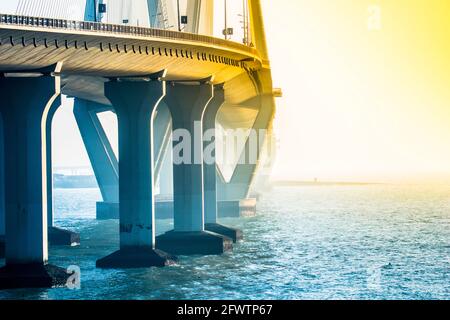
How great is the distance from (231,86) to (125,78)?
36979mm

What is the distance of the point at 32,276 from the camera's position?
236 ft

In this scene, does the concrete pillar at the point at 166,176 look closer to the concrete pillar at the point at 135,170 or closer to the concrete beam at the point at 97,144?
the concrete beam at the point at 97,144

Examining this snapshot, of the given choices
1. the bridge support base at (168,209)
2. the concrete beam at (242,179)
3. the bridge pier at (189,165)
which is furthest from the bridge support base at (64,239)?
the concrete beam at (242,179)

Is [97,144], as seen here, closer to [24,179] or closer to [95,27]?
[24,179]

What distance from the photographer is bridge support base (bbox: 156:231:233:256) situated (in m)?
95.8

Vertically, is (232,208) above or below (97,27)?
below

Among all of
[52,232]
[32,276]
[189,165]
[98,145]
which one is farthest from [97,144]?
[32,276]

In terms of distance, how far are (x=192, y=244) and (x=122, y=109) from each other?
54.4ft

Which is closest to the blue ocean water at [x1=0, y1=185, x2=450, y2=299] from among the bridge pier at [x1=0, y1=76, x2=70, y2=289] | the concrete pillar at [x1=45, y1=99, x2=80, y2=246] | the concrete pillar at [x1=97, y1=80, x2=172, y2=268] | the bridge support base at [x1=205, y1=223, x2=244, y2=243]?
the bridge support base at [x1=205, y1=223, x2=244, y2=243]

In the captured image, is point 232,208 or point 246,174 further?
point 246,174

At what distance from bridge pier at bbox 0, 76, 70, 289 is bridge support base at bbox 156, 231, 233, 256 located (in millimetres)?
23140

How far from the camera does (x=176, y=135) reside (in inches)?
3996

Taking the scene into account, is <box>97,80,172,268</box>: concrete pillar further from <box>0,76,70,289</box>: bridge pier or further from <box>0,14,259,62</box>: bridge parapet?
<box>0,76,70,289</box>: bridge pier
